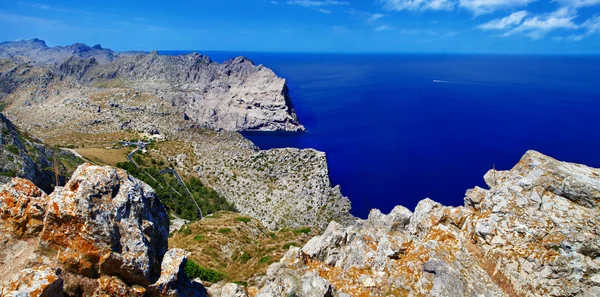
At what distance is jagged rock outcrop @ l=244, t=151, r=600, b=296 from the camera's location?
14.4 metres

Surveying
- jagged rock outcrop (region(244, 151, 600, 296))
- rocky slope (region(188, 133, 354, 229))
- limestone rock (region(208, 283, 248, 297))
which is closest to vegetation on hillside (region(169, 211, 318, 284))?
limestone rock (region(208, 283, 248, 297))

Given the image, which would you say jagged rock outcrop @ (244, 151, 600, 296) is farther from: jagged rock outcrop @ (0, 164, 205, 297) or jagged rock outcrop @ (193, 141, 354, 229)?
jagged rock outcrop @ (193, 141, 354, 229)

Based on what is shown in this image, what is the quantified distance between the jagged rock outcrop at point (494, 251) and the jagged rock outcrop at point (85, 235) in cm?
611

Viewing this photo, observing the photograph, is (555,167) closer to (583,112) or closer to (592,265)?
(592,265)

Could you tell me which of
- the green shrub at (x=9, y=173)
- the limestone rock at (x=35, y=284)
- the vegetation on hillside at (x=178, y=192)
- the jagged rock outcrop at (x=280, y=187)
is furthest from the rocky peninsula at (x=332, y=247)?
the vegetation on hillside at (x=178, y=192)

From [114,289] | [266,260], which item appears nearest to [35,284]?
[114,289]

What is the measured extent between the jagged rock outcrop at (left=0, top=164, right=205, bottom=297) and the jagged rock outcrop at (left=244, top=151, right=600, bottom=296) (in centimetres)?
611

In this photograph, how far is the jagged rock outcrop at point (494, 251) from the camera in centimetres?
1442

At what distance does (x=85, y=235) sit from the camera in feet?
35.5

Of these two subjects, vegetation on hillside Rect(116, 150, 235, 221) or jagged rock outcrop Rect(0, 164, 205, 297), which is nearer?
jagged rock outcrop Rect(0, 164, 205, 297)

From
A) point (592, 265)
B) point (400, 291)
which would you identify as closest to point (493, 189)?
point (592, 265)

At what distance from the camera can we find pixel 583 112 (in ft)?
623

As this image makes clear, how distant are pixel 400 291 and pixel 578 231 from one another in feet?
26.2

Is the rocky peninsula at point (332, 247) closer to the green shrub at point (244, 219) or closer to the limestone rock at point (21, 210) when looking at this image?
the limestone rock at point (21, 210)
